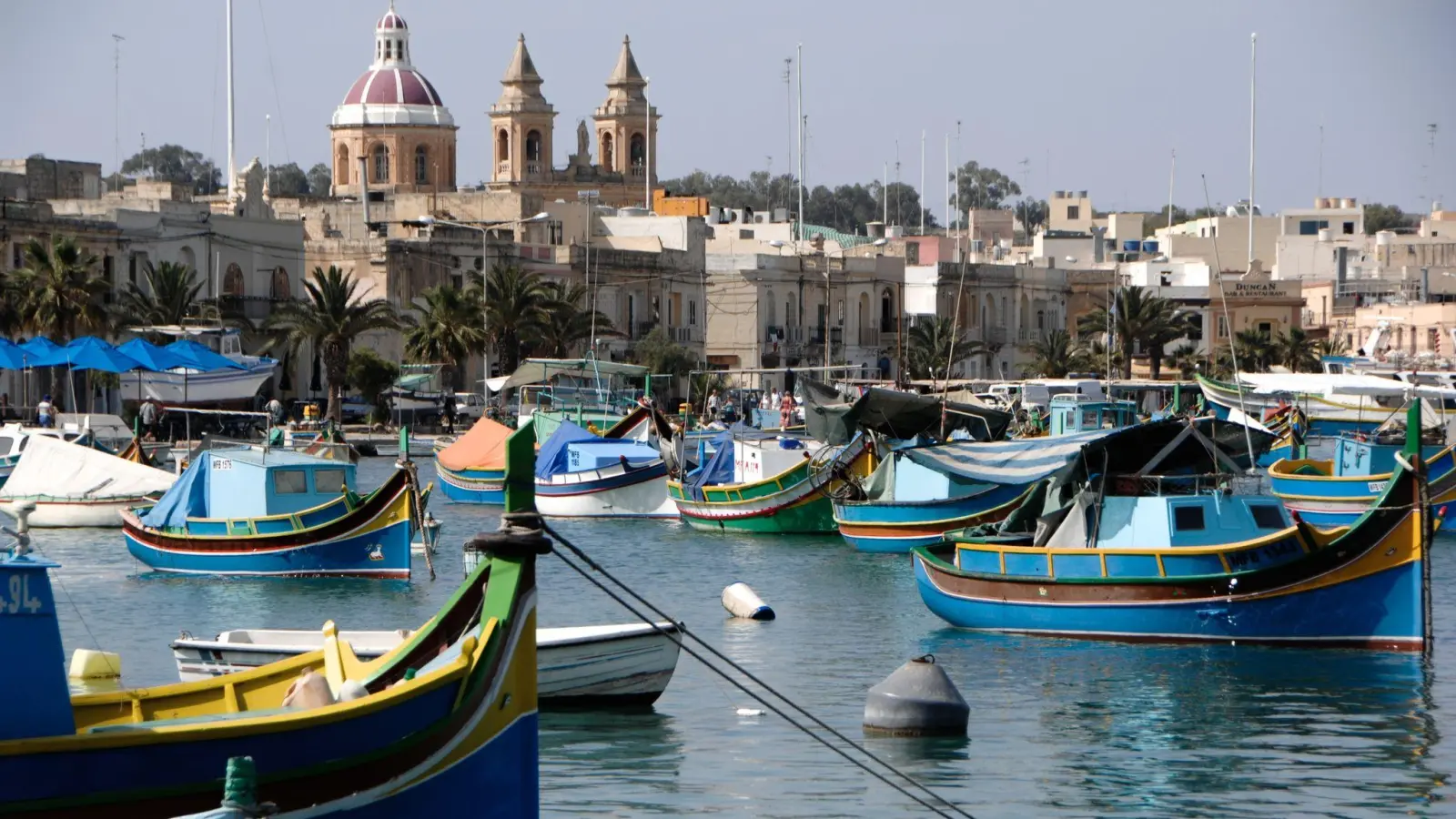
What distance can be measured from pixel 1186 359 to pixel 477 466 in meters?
44.9

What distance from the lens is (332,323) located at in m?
65.4

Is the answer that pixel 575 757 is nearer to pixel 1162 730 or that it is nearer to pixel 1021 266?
pixel 1162 730

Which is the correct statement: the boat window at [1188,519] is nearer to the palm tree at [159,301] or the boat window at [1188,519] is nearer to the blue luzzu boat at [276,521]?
the blue luzzu boat at [276,521]

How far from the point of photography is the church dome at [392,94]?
10712 cm

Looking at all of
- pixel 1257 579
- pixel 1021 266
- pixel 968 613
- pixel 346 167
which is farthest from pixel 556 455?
pixel 346 167

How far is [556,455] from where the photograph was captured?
47594 mm

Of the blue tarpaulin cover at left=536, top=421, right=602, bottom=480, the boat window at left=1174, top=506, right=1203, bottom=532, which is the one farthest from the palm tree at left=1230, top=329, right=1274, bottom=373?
the boat window at left=1174, top=506, right=1203, bottom=532

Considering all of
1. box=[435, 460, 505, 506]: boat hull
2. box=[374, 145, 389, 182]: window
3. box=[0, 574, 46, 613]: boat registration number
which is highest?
box=[374, 145, 389, 182]: window

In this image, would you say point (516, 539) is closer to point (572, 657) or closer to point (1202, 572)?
Result: point (572, 657)

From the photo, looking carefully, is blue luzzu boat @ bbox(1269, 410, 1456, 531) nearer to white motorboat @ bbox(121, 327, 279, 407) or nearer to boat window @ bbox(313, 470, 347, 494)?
boat window @ bbox(313, 470, 347, 494)

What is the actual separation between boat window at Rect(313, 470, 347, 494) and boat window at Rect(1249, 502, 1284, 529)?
49.2 feet

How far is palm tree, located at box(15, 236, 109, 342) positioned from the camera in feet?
196

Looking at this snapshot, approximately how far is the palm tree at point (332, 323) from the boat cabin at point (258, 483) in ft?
104

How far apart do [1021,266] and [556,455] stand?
188 feet
